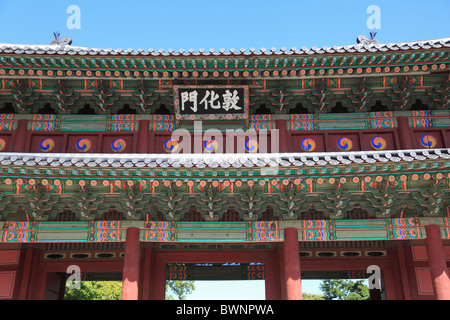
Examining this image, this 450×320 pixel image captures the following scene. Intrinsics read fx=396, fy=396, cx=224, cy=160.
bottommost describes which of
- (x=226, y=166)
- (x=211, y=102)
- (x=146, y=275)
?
(x=146, y=275)

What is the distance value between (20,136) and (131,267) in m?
5.14

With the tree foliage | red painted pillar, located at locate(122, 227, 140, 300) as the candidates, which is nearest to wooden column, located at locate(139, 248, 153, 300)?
red painted pillar, located at locate(122, 227, 140, 300)

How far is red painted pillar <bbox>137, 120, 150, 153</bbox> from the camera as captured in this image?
1043cm

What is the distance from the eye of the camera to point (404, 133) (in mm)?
10438

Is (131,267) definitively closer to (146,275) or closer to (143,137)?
(146,275)

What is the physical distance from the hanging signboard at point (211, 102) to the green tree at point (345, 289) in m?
32.7

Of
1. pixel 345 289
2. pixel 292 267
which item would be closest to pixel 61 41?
pixel 292 267

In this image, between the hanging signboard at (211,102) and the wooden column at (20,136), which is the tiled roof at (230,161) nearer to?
the wooden column at (20,136)

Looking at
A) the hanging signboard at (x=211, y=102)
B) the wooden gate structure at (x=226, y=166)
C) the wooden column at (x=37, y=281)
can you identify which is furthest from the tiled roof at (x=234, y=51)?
the wooden column at (x=37, y=281)

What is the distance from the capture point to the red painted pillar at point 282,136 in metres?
10.4

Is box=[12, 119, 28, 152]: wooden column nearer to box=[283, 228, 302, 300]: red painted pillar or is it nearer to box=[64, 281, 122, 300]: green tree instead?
box=[283, 228, 302, 300]: red painted pillar

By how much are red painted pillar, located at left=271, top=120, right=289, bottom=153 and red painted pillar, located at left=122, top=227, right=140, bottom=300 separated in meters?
4.26

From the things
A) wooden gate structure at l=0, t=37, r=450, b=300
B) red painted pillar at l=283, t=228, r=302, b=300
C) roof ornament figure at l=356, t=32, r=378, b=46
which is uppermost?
roof ornament figure at l=356, t=32, r=378, b=46

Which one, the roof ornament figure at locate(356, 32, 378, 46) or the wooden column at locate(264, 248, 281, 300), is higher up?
the roof ornament figure at locate(356, 32, 378, 46)
